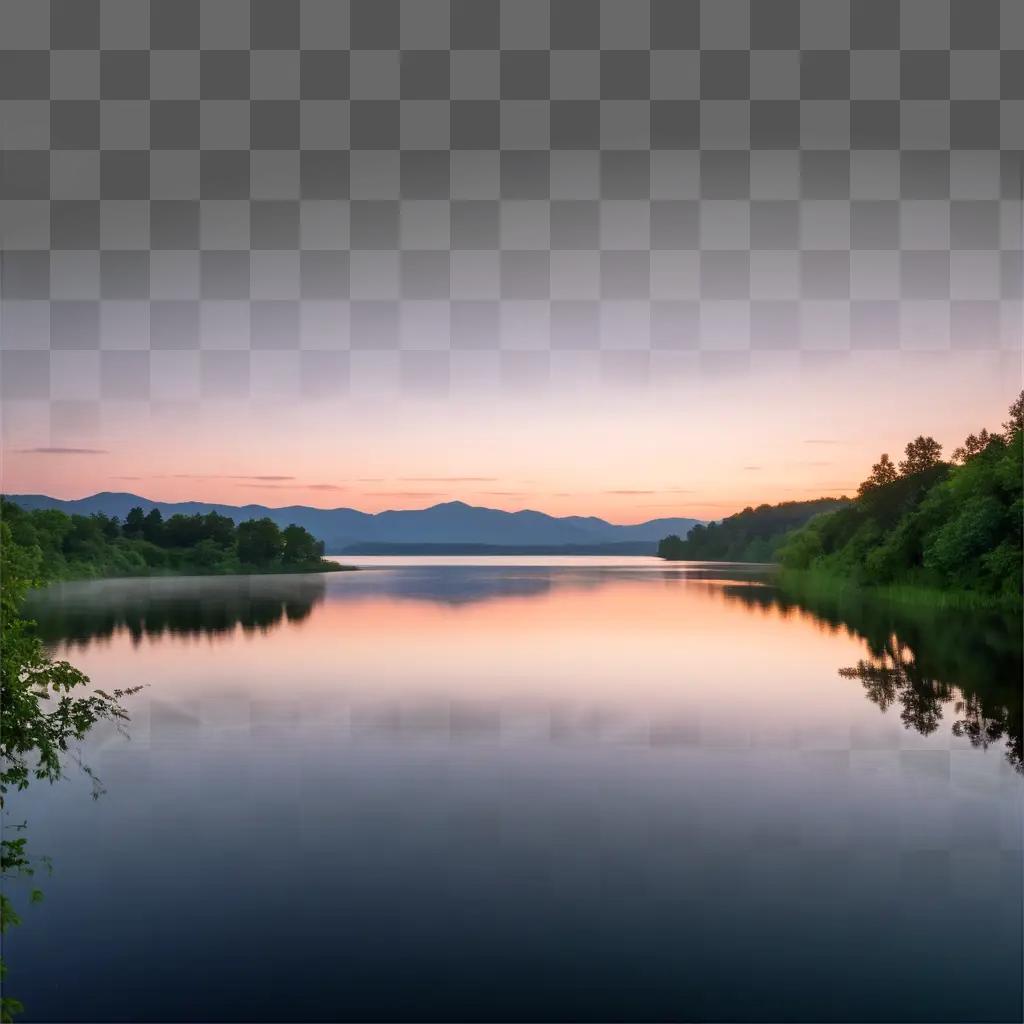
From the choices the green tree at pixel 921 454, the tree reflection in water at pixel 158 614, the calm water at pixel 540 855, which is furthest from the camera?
the green tree at pixel 921 454

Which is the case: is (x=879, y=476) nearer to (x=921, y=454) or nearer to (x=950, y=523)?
(x=921, y=454)

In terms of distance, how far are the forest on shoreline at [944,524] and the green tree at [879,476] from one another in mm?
90

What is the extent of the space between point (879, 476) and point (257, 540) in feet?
409

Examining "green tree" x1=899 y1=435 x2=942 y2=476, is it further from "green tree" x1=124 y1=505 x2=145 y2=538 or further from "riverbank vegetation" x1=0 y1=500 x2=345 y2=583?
"green tree" x1=124 y1=505 x2=145 y2=538

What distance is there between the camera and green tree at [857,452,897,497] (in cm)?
7400

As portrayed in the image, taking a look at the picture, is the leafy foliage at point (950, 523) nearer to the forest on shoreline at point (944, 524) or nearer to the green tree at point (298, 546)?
the forest on shoreline at point (944, 524)

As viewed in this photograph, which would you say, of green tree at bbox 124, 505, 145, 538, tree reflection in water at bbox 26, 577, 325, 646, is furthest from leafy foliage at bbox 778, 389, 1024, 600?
green tree at bbox 124, 505, 145, 538

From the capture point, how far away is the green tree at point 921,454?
71.1 m

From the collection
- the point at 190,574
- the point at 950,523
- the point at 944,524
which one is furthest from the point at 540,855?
the point at 190,574

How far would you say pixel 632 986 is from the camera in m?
7.69

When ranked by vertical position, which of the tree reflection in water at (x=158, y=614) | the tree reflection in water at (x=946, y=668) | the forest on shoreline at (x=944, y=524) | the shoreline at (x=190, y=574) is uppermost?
the forest on shoreline at (x=944, y=524)

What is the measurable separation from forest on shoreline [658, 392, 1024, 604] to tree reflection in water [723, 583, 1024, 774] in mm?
2668

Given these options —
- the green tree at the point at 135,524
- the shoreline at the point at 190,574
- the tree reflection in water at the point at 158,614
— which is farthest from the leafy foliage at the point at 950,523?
the green tree at the point at 135,524

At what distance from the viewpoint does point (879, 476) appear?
244 feet
